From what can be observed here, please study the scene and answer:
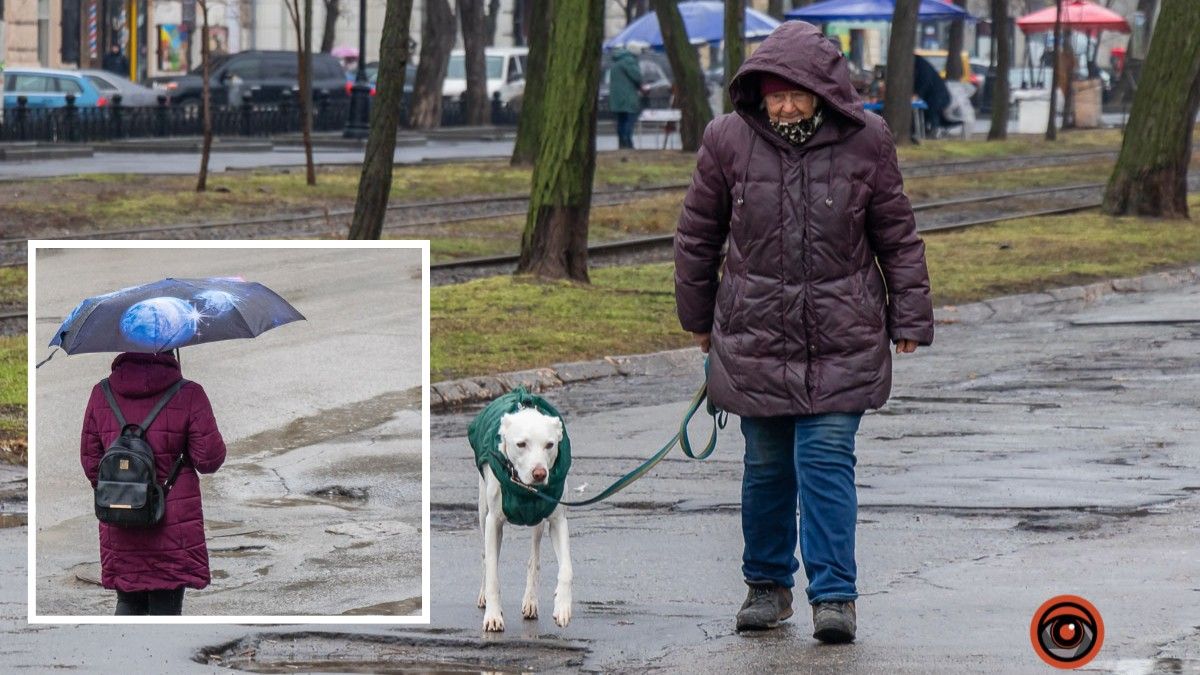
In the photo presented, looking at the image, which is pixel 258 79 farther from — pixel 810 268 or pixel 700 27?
pixel 810 268

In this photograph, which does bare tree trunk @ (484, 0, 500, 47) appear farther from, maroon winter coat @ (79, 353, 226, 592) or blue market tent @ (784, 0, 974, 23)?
maroon winter coat @ (79, 353, 226, 592)

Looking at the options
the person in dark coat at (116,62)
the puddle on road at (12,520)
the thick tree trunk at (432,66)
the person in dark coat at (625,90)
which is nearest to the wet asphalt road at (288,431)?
the puddle on road at (12,520)

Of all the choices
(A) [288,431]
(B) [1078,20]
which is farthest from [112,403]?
(B) [1078,20]

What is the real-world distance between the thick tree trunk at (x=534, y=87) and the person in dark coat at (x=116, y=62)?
1311 inches

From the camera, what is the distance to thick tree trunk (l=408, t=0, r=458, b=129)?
4478 centimetres

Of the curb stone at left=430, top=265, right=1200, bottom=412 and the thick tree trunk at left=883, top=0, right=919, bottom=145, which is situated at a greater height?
the thick tree trunk at left=883, top=0, right=919, bottom=145

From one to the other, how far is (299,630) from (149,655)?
47cm

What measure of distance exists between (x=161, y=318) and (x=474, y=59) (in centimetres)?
4394

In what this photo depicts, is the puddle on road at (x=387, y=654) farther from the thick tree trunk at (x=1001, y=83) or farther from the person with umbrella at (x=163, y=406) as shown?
the thick tree trunk at (x=1001, y=83)

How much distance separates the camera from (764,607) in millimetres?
6430

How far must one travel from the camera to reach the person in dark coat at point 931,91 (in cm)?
4450

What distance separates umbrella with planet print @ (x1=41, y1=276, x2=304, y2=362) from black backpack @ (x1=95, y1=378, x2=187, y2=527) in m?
0.18

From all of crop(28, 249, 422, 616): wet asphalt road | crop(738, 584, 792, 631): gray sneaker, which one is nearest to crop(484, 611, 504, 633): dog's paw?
crop(738, 584, 792, 631): gray sneaker

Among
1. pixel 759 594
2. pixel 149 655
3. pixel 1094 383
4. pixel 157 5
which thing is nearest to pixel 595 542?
pixel 759 594
